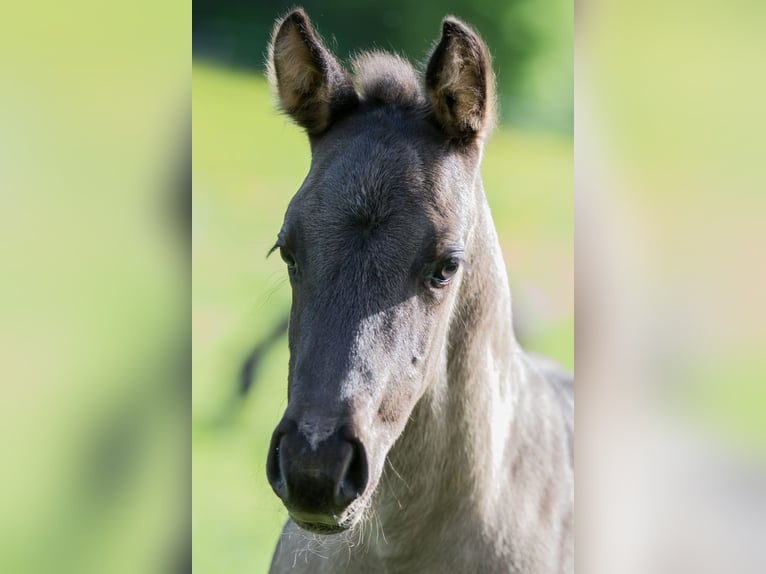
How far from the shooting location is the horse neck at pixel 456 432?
162cm

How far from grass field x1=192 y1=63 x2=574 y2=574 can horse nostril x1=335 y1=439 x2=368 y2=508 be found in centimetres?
73

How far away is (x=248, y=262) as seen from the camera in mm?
2068

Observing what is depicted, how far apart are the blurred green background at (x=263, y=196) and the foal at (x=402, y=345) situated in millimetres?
249

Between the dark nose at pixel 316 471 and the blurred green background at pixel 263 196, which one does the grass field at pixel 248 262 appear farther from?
the dark nose at pixel 316 471

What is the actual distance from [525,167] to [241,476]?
1.05m

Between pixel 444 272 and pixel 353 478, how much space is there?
1.35 feet

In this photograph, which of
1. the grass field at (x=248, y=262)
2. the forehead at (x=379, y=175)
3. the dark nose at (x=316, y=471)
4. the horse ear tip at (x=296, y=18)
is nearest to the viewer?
the dark nose at (x=316, y=471)

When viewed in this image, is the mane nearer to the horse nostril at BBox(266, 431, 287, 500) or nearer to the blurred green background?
the blurred green background
